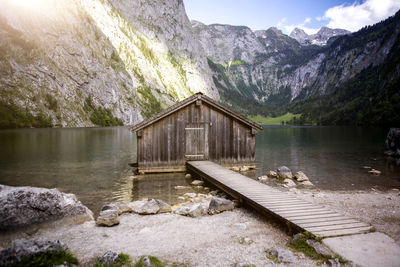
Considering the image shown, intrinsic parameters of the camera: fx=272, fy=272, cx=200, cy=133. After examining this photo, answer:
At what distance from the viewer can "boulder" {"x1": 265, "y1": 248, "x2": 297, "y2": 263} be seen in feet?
21.5

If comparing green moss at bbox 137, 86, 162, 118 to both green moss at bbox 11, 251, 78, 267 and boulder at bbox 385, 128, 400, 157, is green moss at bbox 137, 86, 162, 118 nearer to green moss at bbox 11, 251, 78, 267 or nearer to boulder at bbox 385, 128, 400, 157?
boulder at bbox 385, 128, 400, 157

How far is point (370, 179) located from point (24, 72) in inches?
4471

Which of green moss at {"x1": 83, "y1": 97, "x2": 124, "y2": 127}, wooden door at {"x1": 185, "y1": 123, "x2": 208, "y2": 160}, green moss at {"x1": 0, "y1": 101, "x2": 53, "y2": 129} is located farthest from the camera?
green moss at {"x1": 83, "y1": 97, "x2": 124, "y2": 127}

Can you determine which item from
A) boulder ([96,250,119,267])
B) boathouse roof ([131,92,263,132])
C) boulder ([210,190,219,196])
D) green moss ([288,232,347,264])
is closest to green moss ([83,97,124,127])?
boathouse roof ([131,92,263,132])

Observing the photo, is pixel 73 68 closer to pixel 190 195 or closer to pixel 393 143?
pixel 393 143

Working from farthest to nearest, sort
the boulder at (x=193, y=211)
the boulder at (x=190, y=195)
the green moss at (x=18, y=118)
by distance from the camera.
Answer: the green moss at (x=18, y=118)
the boulder at (x=190, y=195)
the boulder at (x=193, y=211)

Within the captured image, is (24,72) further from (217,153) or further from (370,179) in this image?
(370,179)

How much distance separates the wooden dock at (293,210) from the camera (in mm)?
7863

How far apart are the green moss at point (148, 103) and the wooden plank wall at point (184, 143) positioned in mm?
129192

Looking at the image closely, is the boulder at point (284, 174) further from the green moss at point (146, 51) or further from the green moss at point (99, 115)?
the green moss at point (146, 51)

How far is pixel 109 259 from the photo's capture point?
6434 millimetres

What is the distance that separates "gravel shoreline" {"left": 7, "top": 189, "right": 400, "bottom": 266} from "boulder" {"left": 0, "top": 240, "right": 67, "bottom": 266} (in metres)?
0.86

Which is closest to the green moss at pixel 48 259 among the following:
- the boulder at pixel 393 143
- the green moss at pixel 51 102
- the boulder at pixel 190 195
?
the boulder at pixel 190 195

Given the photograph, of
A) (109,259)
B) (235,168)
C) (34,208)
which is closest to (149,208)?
(34,208)
